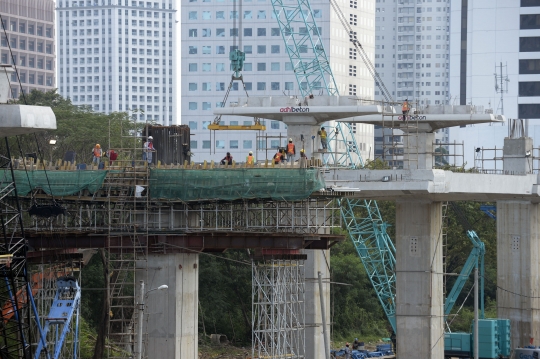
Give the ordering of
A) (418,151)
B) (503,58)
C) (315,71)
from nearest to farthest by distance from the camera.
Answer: (418,151) < (315,71) < (503,58)

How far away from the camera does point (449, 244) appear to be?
118688 millimetres

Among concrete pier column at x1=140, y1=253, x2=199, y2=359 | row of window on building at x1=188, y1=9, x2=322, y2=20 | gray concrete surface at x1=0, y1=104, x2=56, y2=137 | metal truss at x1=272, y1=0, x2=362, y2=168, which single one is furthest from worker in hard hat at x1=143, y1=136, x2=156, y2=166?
row of window on building at x1=188, y1=9, x2=322, y2=20

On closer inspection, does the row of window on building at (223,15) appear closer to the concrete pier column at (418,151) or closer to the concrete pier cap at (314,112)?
→ the concrete pier column at (418,151)

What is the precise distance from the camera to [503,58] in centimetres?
17225

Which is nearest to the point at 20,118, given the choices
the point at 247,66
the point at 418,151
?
the point at 418,151

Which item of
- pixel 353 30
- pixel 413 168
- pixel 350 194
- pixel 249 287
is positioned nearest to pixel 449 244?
pixel 249 287

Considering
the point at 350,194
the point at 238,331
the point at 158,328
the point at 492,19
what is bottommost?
the point at 238,331

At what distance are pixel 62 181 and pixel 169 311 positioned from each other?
815 centimetres

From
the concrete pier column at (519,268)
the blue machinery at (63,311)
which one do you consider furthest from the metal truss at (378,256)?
the blue machinery at (63,311)

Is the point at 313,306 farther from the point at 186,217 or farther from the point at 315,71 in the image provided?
the point at 315,71

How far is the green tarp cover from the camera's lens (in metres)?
61.2

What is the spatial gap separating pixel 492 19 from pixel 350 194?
363 ft

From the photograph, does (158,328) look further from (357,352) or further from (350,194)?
(357,352)

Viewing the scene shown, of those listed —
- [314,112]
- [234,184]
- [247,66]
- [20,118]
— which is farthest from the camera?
[247,66]
